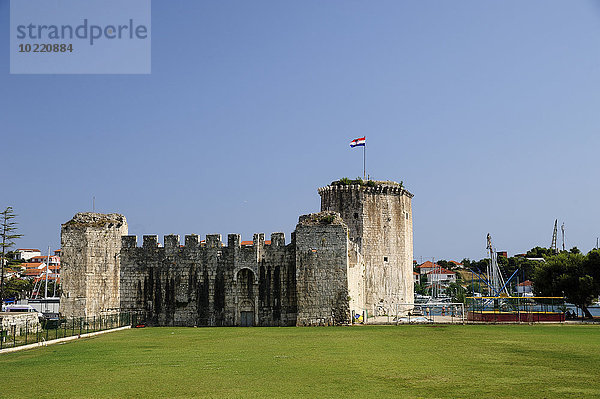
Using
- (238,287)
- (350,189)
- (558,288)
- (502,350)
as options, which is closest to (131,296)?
(238,287)

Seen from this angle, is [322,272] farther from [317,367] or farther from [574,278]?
[574,278]

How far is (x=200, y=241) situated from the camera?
38594 millimetres

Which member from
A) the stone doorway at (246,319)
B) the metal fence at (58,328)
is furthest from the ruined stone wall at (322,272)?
the metal fence at (58,328)

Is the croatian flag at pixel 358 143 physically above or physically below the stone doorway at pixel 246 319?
above

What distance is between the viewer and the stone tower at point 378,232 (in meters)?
48.8

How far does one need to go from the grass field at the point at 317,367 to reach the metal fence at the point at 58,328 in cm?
177

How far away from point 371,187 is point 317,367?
33745 mm

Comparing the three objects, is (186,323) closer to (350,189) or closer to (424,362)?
(350,189)

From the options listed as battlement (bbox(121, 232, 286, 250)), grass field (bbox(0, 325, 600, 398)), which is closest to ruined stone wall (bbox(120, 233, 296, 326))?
battlement (bbox(121, 232, 286, 250))

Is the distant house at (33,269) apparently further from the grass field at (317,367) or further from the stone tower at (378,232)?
the grass field at (317,367)

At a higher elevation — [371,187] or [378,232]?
[371,187]

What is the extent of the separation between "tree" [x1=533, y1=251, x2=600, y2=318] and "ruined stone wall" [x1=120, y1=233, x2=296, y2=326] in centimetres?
2274

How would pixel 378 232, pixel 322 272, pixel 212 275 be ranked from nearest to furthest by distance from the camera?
pixel 322 272 → pixel 212 275 → pixel 378 232

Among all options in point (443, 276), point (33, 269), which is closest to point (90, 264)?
point (33, 269)
